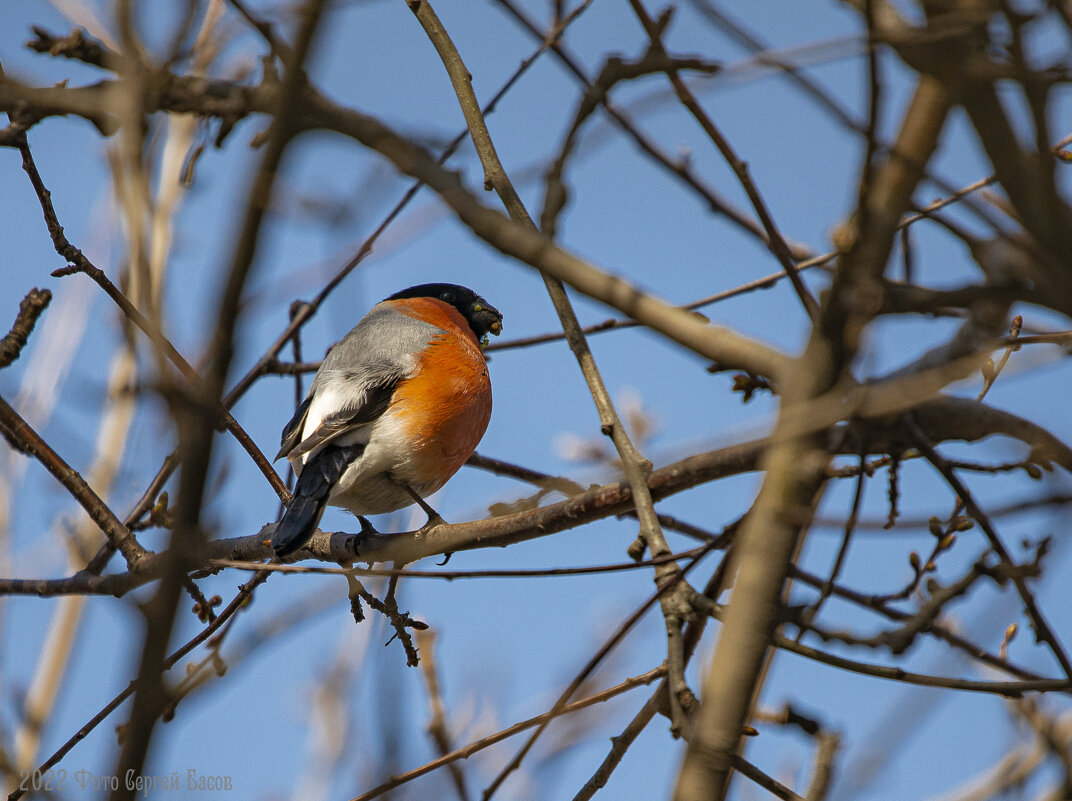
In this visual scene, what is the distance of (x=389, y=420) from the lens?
134 inches

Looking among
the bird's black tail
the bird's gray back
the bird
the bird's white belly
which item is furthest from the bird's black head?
the bird's black tail

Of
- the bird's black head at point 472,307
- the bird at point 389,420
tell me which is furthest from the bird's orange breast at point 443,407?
the bird's black head at point 472,307

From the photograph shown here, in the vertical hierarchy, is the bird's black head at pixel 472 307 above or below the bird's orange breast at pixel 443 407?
above

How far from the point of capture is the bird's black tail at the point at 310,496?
2.74 metres

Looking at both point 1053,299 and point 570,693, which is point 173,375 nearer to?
point 570,693

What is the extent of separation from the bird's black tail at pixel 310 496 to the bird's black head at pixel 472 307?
1277 mm

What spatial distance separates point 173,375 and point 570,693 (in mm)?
822

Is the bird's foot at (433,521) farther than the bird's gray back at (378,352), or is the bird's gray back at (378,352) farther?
the bird's gray back at (378,352)

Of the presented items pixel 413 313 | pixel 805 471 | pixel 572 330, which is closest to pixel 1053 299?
pixel 805 471

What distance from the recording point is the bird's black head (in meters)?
4.46

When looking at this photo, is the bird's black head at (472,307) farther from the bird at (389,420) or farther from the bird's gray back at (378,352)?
the bird at (389,420)

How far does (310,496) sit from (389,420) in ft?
1.82

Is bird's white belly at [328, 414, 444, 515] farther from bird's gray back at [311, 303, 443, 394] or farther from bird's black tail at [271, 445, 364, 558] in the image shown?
bird's gray back at [311, 303, 443, 394]

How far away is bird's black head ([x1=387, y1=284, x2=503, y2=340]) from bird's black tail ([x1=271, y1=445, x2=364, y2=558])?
50.3 inches
